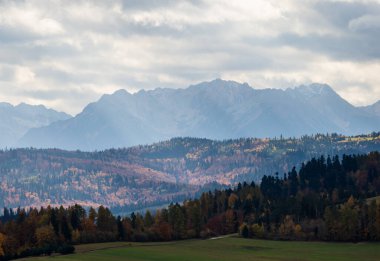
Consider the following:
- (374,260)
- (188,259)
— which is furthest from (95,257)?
(374,260)

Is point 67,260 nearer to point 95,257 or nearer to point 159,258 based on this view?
point 95,257

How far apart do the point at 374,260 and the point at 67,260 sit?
7386 cm

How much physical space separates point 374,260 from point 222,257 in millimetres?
37264

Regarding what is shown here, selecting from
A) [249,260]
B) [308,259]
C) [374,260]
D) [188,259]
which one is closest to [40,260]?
[188,259]

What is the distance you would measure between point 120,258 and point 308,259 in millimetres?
46788

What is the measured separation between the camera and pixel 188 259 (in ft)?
630

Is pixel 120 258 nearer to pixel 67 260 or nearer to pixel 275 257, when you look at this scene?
pixel 67 260

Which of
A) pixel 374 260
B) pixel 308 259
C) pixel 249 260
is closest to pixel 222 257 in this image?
pixel 249 260

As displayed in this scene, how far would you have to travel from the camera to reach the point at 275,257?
199 metres

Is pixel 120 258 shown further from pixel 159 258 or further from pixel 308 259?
pixel 308 259

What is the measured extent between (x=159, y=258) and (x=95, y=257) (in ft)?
52.6

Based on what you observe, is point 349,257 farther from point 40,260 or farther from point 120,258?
point 40,260

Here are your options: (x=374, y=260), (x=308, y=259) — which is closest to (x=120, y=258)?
(x=308, y=259)

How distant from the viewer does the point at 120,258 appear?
642 ft
